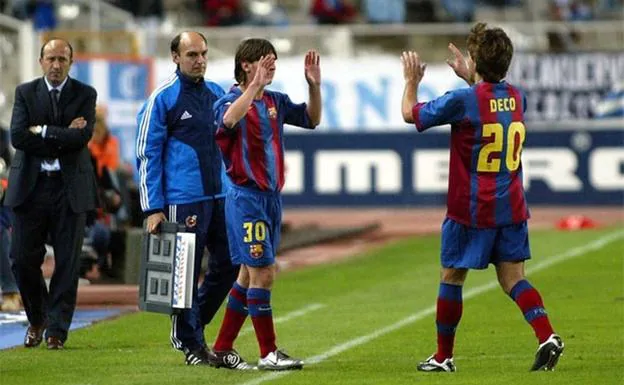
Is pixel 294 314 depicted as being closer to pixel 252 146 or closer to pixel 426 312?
pixel 426 312

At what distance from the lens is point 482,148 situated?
1071cm

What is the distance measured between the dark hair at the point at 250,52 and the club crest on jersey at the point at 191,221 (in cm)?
89

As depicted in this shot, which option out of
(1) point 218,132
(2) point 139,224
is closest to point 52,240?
(1) point 218,132

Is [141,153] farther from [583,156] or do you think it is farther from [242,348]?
[583,156]

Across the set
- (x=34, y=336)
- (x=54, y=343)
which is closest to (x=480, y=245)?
(x=54, y=343)

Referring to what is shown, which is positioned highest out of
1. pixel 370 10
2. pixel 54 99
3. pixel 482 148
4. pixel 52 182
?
pixel 370 10

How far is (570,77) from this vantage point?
30422mm

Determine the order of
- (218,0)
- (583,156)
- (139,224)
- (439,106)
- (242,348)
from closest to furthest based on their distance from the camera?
(439,106) → (242,348) → (139,224) → (583,156) → (218,0)

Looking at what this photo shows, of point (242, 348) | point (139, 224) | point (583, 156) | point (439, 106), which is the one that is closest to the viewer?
point (439, 106)

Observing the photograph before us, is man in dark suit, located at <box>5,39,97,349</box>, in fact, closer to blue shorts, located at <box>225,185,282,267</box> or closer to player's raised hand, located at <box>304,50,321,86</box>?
blue shorts, located at <box>225,185,282,267</box>

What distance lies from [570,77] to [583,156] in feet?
4.45

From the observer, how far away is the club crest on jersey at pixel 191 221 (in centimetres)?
1114

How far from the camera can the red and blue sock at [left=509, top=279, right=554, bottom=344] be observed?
1069cm

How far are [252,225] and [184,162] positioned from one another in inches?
25.2
